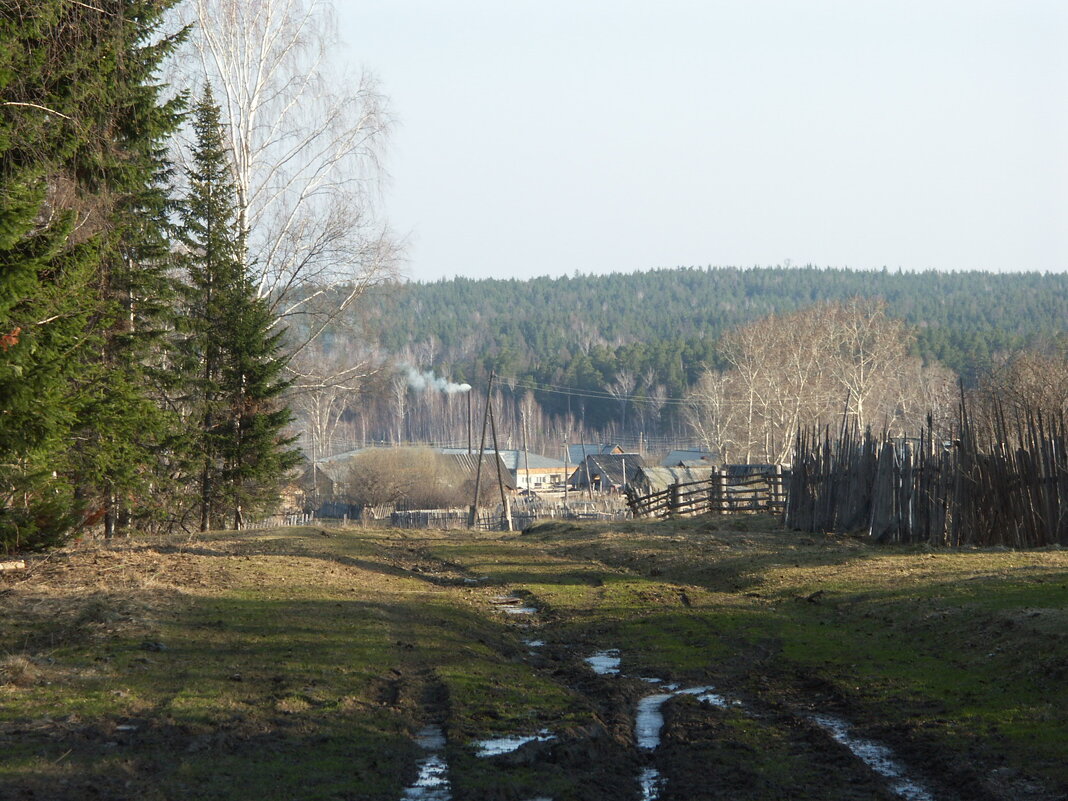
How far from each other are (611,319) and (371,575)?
14604 centimetres

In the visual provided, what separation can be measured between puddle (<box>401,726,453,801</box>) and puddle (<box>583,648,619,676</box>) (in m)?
2.39

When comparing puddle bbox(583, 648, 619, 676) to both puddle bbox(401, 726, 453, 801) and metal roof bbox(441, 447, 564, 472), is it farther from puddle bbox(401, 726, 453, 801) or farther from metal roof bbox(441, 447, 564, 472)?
metal roof bbox(441, 447, 564, 472)

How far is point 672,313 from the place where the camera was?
538 feet

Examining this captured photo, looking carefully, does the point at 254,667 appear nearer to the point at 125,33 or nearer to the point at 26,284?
the point at 26,284

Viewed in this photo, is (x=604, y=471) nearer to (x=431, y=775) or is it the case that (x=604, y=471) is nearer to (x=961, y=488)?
(x=961, y=488)

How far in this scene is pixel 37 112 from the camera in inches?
499

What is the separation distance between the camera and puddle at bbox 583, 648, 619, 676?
849 centimetres

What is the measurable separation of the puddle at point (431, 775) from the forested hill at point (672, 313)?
8825cm

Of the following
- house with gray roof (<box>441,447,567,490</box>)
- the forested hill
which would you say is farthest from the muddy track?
the forested hill

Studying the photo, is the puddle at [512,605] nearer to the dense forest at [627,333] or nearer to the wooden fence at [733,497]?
the wooden fence at [733,497]

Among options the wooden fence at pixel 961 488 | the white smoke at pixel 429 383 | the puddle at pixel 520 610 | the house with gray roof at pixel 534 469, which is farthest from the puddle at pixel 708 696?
the white smoke at pixel 429 383

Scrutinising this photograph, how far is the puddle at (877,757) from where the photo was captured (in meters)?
5.29

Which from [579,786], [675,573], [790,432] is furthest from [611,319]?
[579,786]

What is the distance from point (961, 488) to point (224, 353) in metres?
18.0
